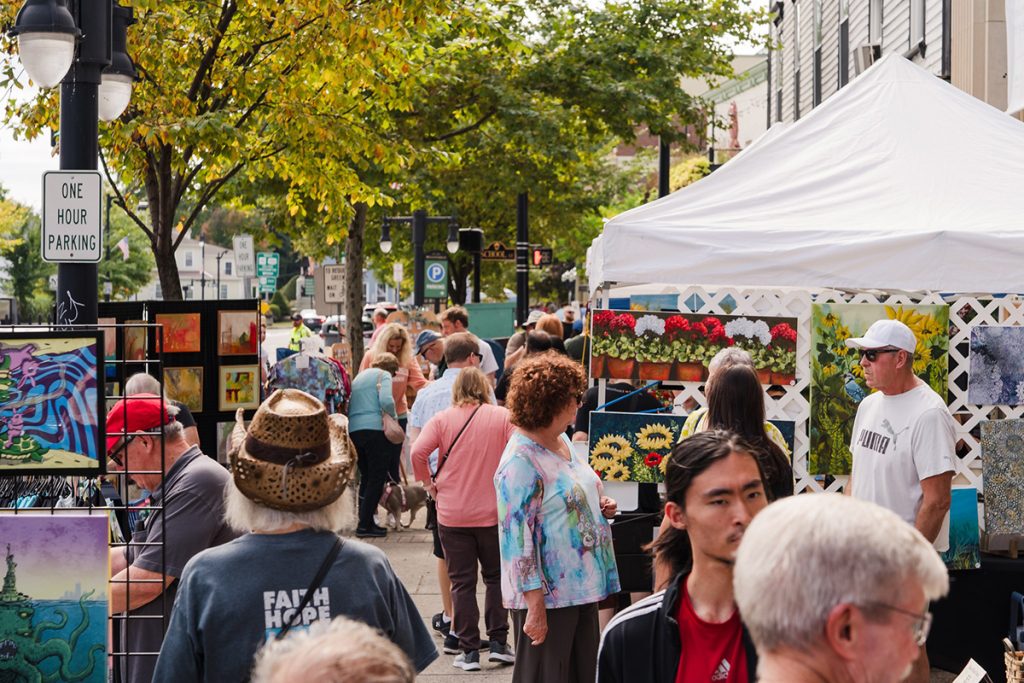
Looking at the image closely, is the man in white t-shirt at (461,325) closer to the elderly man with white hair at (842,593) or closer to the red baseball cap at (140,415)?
the red baseball cap at (140,415)

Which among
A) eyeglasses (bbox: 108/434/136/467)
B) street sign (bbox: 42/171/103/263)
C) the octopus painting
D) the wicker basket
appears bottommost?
the wicker basket

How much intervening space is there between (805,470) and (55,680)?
15.6ft

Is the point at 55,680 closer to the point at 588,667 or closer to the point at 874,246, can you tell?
the point at 588,667

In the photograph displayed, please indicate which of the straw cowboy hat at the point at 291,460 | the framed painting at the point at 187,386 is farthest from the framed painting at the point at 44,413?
the framed painting at the point at 187,386

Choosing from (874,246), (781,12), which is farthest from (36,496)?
(781,12)

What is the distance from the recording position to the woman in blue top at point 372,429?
11422mm

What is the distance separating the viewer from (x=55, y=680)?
4.16 m

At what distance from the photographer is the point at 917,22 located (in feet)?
60.2

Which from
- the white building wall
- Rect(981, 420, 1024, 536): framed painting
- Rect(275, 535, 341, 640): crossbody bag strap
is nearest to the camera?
Rect(275, 535, 341, 640): crossbody bag strap

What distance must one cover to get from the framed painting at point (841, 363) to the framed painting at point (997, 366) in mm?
223

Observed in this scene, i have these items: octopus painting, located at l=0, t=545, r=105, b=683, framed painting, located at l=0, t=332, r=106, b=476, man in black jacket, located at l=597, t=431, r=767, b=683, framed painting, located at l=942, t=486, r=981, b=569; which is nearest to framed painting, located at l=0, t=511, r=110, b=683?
octopus painting, located at l=0, t=545, r=105, b=683

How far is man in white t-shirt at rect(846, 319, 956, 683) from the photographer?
5953mm

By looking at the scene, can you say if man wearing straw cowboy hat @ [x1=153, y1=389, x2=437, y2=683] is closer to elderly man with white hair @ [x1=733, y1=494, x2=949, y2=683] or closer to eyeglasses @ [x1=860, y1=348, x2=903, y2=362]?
elderly man with white hair @ [x1=733, y1=494, x2=949, y2=683]

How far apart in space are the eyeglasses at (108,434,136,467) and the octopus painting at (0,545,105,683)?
523 millimetres
